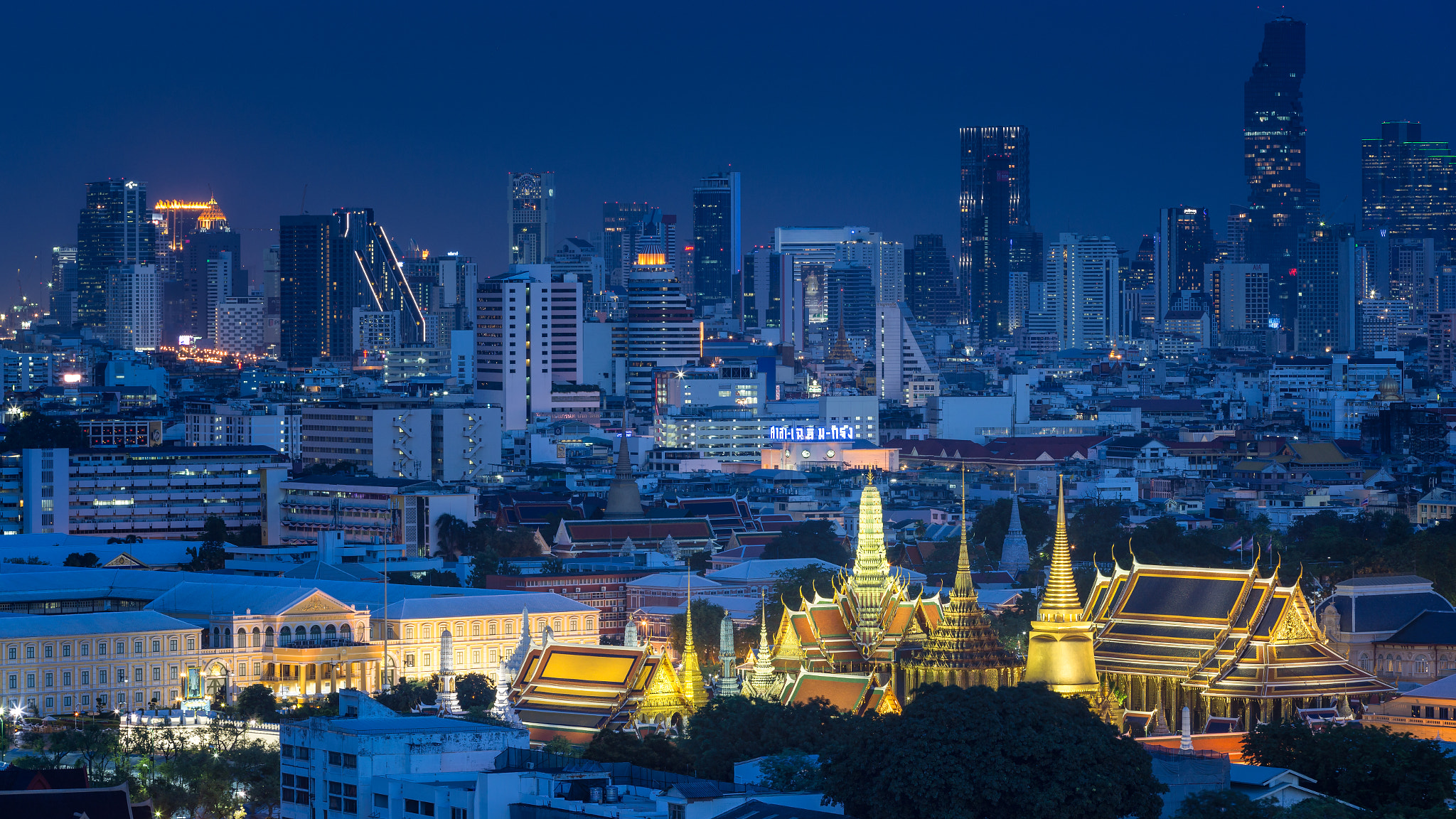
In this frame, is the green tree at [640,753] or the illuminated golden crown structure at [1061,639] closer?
the green tree at [640,753]

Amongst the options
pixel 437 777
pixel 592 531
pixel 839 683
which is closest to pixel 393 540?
pixel 592 531

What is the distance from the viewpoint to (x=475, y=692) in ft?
324

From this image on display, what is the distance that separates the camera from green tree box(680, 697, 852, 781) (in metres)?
72.6

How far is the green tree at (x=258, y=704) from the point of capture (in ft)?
310

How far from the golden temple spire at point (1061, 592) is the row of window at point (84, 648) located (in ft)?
124

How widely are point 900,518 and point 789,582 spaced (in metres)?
50.8

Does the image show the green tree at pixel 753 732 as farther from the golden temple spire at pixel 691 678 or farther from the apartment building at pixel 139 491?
the apartment building at pixel 139 491

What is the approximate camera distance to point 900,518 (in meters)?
169

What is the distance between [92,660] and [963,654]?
117 feet

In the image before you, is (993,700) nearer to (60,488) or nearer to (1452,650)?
(1452,650)

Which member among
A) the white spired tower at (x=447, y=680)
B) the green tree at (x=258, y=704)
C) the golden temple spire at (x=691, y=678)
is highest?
the golden temple spire at (x=691, y=678)

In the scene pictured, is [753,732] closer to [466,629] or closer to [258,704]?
[258,704]

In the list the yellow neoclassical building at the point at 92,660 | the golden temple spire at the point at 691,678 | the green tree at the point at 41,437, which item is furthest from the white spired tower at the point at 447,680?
the green tree at the point at 41,437

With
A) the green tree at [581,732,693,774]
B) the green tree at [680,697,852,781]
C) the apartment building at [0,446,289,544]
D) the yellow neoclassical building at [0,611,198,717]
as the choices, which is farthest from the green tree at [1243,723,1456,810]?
the apartment building at [0,446,289,544]
